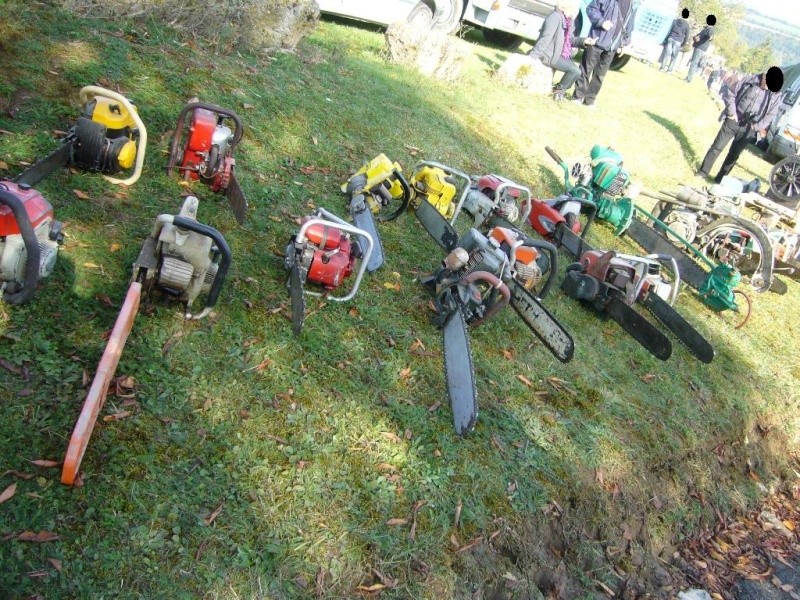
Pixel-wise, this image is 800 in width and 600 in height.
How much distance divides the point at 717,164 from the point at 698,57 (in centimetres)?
1033

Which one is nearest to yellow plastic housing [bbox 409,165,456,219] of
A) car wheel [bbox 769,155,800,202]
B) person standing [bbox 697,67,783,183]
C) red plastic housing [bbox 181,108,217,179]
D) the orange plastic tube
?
red plastic housing [bbox 181,108,217,179]

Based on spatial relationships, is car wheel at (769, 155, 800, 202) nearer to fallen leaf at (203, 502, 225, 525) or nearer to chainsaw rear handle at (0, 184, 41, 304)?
fallen leaf at (203, 502, 225, 525)

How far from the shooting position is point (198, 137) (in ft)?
13.1

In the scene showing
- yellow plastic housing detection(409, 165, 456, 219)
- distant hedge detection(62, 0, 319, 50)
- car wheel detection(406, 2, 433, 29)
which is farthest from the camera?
car wheel detection(406, 2, 433, 29)

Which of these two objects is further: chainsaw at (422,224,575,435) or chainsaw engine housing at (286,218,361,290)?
chainsaw at (422,224,575,435)

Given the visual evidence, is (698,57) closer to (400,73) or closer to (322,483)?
(400,73)

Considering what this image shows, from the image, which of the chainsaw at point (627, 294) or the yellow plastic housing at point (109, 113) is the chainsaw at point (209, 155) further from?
the chainsaw at point (627, 294)

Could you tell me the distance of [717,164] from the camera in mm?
12531

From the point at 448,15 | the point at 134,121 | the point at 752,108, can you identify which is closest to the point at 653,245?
the point at 752,108

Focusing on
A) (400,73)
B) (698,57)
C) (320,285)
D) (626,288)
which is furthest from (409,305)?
(698,57)

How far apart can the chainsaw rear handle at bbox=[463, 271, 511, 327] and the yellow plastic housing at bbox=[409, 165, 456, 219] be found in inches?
55.4

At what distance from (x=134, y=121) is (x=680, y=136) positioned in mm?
11959

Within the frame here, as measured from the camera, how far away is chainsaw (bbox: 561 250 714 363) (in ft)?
16.0

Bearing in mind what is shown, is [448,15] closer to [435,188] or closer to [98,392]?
[435,188]
